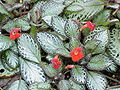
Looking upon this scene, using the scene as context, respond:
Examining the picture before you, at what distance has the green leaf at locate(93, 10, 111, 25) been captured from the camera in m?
2.34

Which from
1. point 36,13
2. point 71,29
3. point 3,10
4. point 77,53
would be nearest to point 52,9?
point 36,13

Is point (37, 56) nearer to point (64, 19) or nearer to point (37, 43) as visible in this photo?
point (37, 43)

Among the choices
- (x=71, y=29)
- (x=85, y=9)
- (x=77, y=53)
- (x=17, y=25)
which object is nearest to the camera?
(x=77, y=53)

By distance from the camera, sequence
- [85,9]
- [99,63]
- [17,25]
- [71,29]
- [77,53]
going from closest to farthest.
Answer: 1. [77,53]
2. [99,63]
3. [71,29]
4. [17,25]
5. [85,9]

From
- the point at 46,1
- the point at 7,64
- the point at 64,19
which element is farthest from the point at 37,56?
the point at 46,1

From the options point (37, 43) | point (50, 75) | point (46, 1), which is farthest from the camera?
point (46, 1)

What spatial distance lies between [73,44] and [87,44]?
13 centimetres

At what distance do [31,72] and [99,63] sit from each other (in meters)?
0.53

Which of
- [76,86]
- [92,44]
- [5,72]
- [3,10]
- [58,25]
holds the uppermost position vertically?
[3,10]

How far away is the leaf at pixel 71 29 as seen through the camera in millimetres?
2176

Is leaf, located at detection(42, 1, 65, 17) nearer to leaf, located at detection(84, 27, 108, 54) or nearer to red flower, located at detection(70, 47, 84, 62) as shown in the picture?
leaf, located at detection(84, 27, 108, 54)

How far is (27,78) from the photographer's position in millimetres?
2037

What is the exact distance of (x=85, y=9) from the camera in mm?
2395

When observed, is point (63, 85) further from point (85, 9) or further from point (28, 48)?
point (85, 9)
